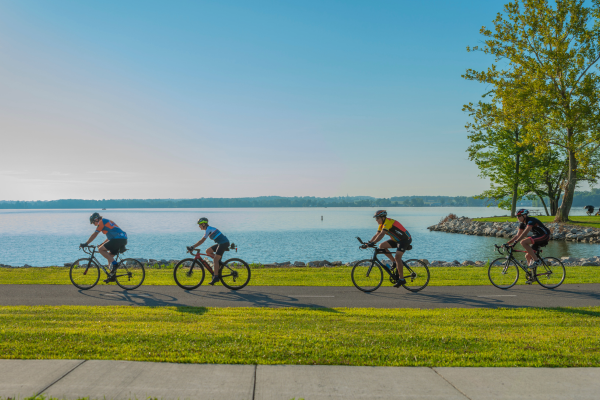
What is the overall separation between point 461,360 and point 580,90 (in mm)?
36630

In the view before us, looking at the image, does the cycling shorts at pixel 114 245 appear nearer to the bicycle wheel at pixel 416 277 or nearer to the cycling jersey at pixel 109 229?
the cycling jersey at pixel 109 229

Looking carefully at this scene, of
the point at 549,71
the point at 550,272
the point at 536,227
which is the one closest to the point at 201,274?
the point at 536,227

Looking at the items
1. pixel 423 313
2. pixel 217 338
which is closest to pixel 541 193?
pixel 423 313

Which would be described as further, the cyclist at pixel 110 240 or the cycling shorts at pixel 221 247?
the cyclist at pixel 110 240

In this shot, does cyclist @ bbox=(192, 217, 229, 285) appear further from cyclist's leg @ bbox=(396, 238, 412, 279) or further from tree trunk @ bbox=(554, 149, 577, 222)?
tree trunk @ bbox=(554, 149, 577, 222)

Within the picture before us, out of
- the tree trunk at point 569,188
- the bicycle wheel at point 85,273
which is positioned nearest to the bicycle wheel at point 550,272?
the bicycle wheel at point 85,273

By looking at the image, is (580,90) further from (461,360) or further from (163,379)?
(163,379)

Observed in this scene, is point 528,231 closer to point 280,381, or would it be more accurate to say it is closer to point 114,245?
point 280,381

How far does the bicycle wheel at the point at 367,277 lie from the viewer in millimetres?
11203

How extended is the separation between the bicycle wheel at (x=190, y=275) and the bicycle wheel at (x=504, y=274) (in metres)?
7.98

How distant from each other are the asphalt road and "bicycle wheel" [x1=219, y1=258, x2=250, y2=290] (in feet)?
0.69

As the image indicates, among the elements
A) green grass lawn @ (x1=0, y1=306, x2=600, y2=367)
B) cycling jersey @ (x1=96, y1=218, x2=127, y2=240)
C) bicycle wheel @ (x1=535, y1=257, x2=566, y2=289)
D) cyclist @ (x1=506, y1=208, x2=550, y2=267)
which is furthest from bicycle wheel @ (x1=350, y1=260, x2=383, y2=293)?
cycling jersey @ (x1=96, y1=218, x2=127, y2=240)

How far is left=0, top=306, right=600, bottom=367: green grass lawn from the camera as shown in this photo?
5.24 meters

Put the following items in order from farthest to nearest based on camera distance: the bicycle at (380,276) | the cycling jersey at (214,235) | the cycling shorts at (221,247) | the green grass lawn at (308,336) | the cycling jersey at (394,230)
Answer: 1. the cycling shorts at (221,247)
2. the bicycle at (380,276)
3. the cycling jersey at (214,235)
4. the cycling jersey at (394,230)
5. the green grass lawn at (308,336)
